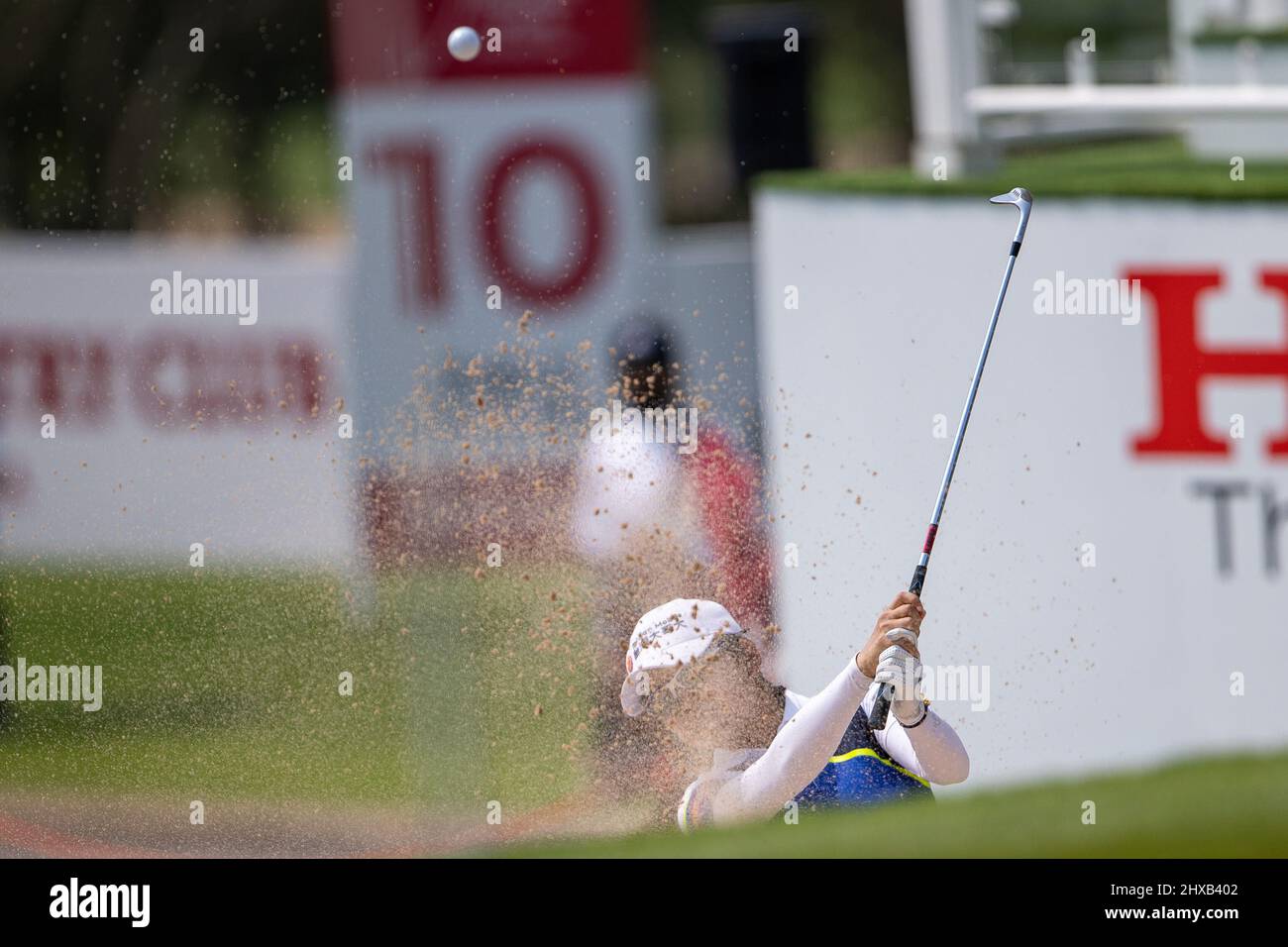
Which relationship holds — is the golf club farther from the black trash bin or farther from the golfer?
the black trash bin

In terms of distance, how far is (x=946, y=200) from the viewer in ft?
23.8

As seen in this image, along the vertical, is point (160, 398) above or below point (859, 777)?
above

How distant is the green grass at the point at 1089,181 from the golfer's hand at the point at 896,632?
3.10m

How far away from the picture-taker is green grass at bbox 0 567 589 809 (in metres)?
6.23

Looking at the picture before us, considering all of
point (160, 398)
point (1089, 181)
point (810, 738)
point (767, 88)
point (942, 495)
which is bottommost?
point (810, 738)

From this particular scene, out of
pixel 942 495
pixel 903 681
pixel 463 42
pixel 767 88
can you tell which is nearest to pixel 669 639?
pixel 903 681

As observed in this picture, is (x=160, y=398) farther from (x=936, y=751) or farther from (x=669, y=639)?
(x=936, y=751)

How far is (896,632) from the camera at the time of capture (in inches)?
164

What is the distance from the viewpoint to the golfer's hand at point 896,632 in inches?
164

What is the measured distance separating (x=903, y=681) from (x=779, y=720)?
16.3 inches

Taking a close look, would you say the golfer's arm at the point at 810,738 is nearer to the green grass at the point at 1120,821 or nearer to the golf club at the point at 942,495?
the golf club at the point at 942,495

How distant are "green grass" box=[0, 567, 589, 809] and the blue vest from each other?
158 centimetres

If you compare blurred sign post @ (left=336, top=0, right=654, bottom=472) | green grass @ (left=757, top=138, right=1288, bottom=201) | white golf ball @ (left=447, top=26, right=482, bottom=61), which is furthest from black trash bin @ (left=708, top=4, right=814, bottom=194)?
white golf ball @ (left=447, top=26, right=482, bottom=61)
